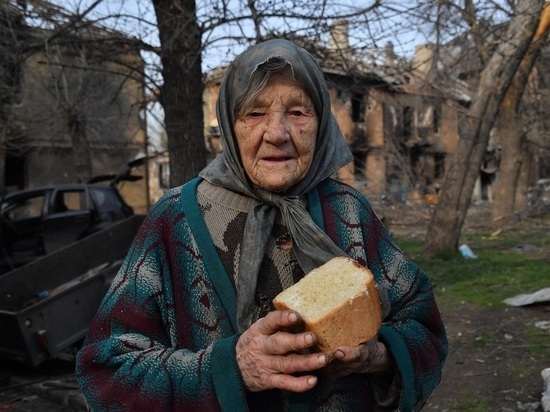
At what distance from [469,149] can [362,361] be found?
8.33 m

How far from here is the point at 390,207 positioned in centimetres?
1759

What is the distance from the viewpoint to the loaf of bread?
4.02 feet

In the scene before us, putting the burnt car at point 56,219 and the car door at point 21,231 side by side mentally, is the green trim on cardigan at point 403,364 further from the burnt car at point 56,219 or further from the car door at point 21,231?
the car door at point 21,231

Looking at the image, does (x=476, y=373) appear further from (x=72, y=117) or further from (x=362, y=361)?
(x=72, y=117)

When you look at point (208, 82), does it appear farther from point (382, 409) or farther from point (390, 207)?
point (390, 207)

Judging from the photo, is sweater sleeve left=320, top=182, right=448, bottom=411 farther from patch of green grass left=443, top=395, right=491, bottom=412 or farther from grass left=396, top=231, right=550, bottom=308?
grass left=396, top=231, right=550, bottom=308

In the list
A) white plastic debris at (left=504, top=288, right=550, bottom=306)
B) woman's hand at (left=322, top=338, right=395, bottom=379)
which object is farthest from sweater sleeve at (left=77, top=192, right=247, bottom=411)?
white plastic debris at (left=504, top=288, right=550, bottom=306)

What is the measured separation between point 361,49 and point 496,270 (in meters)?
5.07

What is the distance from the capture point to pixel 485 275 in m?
8.36

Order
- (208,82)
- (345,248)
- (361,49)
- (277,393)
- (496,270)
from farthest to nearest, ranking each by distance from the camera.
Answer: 1. (496,270)
2. (208,82)
3. (361,49)
4. (345,248)
5. (277,393)

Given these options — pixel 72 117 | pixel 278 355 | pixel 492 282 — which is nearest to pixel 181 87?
pixel 278 355

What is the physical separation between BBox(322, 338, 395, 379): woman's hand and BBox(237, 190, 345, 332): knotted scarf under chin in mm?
238

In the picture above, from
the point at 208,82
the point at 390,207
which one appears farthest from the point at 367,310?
the point at 390,207

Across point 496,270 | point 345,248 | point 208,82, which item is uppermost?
point 208,82
